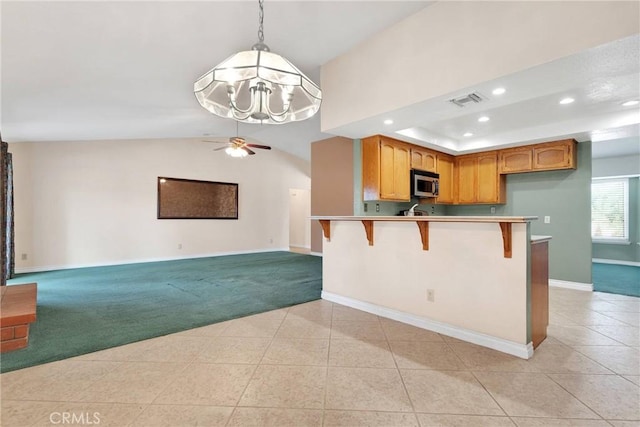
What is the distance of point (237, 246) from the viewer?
8.08 m

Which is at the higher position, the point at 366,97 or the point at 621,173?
the point at 366,97

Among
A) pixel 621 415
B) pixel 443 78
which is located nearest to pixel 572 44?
pixel 443 78

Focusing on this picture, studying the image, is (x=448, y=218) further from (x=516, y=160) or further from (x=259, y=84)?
(x=516, y=160)

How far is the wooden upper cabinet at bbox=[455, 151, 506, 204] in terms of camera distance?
201 inches

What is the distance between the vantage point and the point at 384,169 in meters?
4.26

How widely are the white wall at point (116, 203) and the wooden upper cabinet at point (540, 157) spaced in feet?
20.2

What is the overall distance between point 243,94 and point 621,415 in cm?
443

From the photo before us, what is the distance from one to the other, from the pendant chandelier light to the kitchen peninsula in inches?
58.5

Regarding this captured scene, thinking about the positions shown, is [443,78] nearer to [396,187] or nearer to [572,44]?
[572,44]

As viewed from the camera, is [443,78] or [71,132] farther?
[71,132]

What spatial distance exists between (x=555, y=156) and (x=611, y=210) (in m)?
3.85

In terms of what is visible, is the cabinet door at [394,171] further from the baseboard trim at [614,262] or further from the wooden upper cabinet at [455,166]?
the baseboard trim at [614,262]

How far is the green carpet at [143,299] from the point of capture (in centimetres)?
252

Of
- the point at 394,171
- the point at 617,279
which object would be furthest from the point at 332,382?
the point at 617,279
